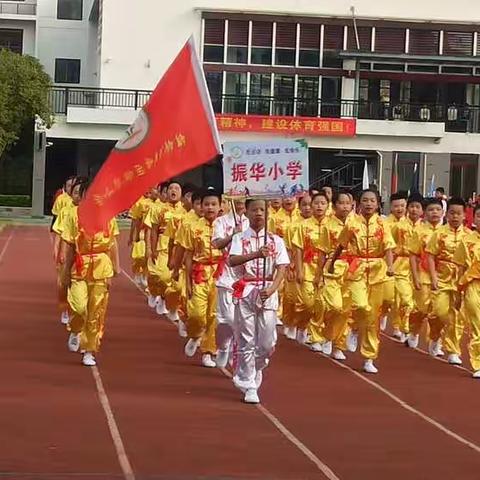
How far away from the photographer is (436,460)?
7863 millimetres

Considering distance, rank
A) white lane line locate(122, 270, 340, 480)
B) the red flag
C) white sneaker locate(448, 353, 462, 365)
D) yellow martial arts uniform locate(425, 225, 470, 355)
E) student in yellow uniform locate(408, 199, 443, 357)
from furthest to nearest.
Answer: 1. student in yellow uniform locate(408, 199, 443, 357)
2. white sneaker locate(448, 353, 462, 365)
3. yellow martial arts uniform locate(425, 225, 470, 355)
4. the red flag
5. white lane line locate(122, 270, 340, 480)

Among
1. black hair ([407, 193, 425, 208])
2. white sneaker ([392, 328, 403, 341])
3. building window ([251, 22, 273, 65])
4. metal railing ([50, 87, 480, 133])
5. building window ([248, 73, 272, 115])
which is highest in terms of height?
building window ([251, 22, 273, 65])

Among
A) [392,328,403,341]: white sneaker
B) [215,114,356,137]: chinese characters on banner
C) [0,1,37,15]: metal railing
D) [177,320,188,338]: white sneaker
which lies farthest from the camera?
[0,1,37,15]: metal railing

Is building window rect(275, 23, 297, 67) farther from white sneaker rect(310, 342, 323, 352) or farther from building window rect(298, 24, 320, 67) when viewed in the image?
white sneaker rect(310, 342, 323, 352)

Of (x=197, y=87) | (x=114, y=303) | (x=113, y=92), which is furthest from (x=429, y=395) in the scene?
(x=113, y=92)

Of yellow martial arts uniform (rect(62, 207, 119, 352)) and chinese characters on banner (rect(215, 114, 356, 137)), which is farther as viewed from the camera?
chinese characters on banner (rect(215, 114, 356, 137))

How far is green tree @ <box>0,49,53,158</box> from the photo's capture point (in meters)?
36.8

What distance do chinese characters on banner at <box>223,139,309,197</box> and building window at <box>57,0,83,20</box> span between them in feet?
139

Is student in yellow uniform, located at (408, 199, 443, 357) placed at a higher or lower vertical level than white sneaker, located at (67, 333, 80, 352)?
higher

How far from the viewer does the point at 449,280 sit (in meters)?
12.5

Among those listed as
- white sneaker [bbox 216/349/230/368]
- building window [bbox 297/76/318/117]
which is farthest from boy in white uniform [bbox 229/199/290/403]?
building window [bbox 297/76/318/117]

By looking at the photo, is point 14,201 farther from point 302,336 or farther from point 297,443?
point 297,443

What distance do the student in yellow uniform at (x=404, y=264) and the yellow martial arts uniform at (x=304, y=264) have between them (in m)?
1.01

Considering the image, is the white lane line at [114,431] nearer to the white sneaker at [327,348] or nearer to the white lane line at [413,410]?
the white lane line at [413,410]
